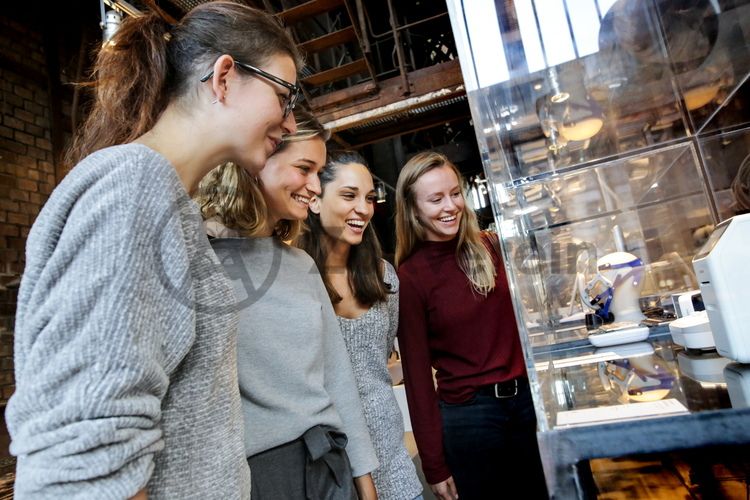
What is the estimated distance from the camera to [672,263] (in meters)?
1.73

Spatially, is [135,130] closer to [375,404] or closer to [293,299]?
[293,299]

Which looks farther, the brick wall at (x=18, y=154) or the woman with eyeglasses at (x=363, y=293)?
the brick wall at (x=18, y=154)

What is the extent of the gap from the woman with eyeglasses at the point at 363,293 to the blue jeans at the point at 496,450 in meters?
0.17

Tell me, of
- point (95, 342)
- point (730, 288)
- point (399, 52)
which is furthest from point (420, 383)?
point (399, 52)

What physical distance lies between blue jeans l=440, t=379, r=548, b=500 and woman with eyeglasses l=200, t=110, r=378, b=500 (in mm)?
415

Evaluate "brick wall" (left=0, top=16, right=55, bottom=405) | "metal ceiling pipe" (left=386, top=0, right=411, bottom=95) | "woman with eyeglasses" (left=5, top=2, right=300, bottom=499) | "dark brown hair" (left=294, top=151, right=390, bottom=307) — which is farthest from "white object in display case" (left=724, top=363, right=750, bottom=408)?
"brick wall" (left=0, top=16, right=55, bottom=405)

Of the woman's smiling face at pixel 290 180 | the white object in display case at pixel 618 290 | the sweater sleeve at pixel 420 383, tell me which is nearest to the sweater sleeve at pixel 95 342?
the woman's smiling face at pixel 290 180

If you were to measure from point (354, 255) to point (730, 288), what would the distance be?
40.2 inches

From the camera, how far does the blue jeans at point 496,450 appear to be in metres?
1.35

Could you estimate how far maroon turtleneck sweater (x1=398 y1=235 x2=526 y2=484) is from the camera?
140 centimetres

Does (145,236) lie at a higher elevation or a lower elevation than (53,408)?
higher

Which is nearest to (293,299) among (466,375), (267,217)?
(267,217)

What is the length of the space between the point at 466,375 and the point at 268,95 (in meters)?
1.06

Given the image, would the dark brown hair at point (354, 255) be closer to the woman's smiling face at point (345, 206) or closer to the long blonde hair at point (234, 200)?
the woman's smiling face at point (345, 206)
